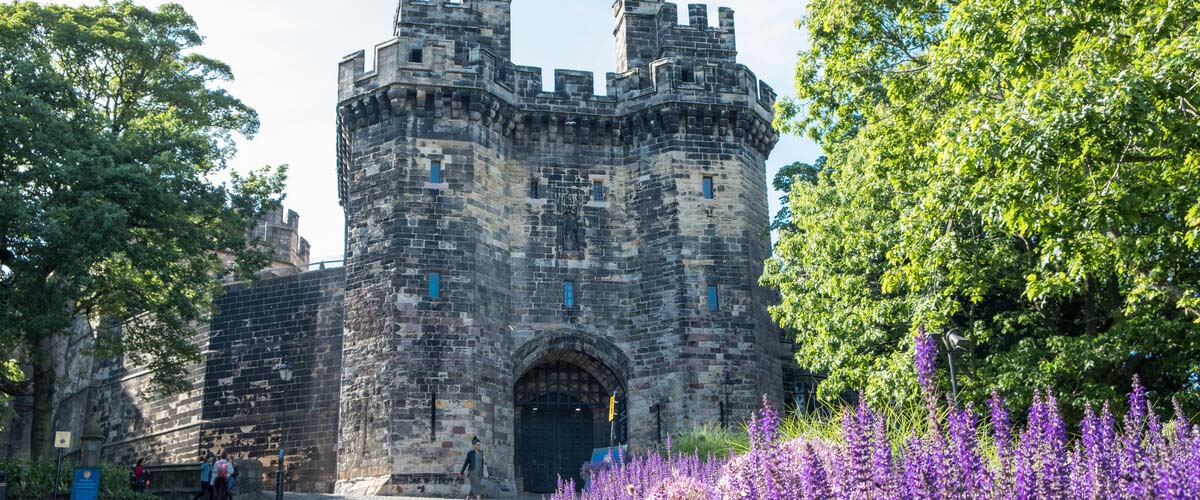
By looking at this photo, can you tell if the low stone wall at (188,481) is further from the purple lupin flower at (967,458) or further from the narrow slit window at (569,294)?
the purple lupin flower at (967,458)

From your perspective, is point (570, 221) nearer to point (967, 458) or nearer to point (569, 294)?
point (569, 294)

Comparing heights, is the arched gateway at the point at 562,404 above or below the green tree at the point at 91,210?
below

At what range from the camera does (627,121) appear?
27469 millimetres

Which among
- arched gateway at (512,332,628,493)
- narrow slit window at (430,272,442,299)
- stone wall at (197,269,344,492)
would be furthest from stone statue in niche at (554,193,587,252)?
stone wall at (197,269,344,492)

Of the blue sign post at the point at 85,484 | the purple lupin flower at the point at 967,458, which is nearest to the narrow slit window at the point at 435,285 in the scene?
the blue sign post at the point at 85,484

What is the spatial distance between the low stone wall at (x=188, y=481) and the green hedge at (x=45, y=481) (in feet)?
3.80

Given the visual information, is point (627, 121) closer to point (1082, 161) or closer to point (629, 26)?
point (629, 26)

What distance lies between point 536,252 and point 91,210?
9.85 metres

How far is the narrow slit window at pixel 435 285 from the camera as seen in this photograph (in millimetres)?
24281

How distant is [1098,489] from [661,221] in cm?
2079

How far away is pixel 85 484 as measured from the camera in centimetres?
1747

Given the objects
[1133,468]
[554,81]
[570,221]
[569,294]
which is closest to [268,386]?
[569,294]

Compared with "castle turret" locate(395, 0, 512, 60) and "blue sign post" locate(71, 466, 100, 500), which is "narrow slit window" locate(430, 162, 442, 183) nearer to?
"castle turret" locate(395, 0, 512, 60)

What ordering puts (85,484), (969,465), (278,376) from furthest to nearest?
(278,376), (85,484), (969,465)
